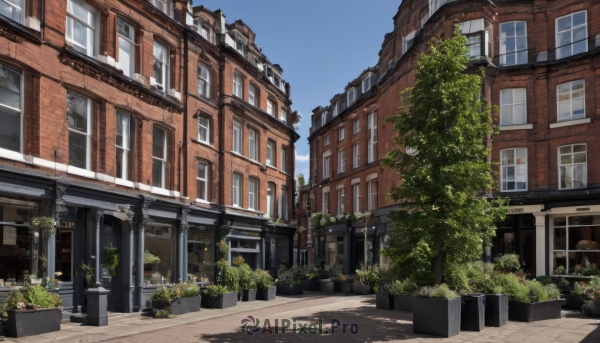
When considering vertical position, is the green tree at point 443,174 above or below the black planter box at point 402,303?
above

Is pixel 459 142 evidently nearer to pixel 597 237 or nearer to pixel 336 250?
pixel 597 237

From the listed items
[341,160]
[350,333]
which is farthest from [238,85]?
[350,333]

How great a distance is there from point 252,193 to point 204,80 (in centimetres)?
733

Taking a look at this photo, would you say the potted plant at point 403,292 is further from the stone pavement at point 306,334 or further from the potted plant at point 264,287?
the potted plant at point 264,287

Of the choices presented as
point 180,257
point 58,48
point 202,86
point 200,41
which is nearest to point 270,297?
point 180,257

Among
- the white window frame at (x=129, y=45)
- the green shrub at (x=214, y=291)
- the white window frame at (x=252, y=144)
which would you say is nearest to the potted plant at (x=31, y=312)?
the green shrub at (x=214, y=291)

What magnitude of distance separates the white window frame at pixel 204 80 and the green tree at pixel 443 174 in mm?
12037

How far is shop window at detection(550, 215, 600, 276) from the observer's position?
22422mm

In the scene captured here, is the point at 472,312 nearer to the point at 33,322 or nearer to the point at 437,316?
the point at 437,316

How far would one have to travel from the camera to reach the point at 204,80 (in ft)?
79.9

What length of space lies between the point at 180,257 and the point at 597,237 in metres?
16.9

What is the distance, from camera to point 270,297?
2359cm

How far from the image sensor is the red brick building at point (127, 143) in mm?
14359

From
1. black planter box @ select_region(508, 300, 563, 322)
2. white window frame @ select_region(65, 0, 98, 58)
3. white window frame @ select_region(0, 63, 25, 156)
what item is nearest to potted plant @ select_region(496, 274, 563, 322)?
black planter box @ select_region(508, 300, 563, 322)
